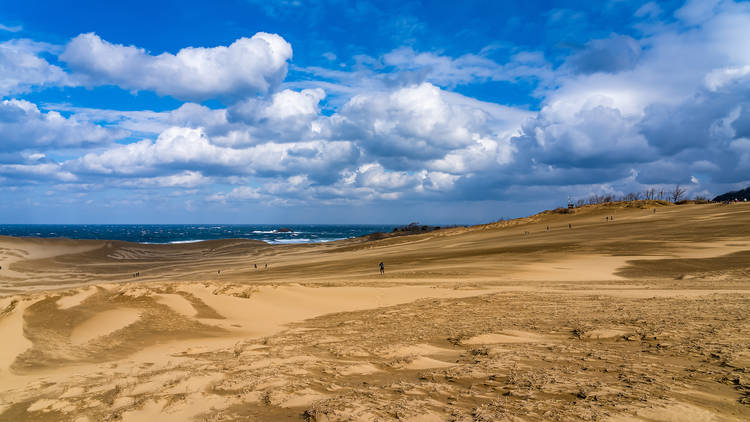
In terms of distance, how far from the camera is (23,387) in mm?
5637

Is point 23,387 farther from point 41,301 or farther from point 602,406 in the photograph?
point 602,406

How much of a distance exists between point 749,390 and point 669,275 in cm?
1693

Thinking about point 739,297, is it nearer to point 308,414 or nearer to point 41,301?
point 308,414

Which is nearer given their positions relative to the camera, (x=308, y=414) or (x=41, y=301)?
(x=308, y=414)

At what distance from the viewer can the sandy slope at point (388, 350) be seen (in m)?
4.55

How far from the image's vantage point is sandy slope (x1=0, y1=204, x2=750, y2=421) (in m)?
4.55

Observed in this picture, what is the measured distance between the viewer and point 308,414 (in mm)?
4352

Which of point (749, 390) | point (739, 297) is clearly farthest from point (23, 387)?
point (739, 297)

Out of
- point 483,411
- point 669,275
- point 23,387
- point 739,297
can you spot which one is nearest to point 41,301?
point 23,387

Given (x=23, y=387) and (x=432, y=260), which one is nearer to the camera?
(x=23, y=387)

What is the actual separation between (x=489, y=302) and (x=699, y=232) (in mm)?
27654

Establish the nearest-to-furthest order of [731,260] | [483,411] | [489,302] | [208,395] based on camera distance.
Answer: [483,411] < [208,395] < [489,302] < [731,260]

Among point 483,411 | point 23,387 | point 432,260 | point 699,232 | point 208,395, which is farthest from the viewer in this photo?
point 699,232

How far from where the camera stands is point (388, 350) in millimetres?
7129
